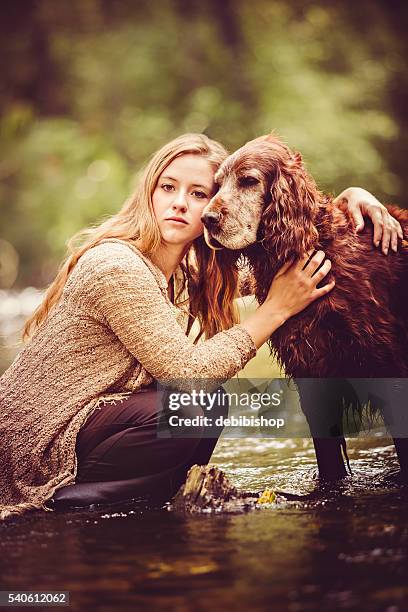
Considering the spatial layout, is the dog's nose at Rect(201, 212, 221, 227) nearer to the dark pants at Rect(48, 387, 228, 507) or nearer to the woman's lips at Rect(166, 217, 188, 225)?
the woman's lips at Rect(166, 217, 188, 225)

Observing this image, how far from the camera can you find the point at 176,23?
1455 cm

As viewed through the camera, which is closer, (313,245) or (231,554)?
(231,554)

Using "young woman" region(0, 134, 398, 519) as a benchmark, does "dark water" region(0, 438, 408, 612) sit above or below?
below

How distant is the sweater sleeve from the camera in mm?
2367

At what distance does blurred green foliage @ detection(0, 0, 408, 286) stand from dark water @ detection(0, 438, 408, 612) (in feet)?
34.4

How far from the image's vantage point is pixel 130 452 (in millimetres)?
2398

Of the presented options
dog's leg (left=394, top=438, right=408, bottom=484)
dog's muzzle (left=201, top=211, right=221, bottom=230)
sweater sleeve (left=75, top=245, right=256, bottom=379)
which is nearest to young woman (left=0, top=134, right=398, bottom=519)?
sweater sleeve (left=75, top=245, right=256, bottom=379)

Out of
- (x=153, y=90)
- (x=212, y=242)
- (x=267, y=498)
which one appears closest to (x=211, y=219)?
(x=212, y=242)

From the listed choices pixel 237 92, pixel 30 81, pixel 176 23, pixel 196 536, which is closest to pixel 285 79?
pixel 237 92

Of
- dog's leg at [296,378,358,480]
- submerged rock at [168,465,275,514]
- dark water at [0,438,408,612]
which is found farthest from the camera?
dog's leg at [296,378,358,480]

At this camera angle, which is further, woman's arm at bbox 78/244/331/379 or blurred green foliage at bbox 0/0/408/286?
blurred green foliage at bbox 0/0/408/286

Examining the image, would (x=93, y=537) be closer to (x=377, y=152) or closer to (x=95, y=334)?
(x=95, y=334)

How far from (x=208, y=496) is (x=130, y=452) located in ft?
0.86

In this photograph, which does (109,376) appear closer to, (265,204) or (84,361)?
(84,361)
